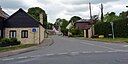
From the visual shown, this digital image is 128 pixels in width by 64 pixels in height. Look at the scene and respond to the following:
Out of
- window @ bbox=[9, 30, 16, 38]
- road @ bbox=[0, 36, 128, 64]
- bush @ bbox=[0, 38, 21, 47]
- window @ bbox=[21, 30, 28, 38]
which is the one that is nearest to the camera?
road @ bbox=[0, 36, 128, 64]

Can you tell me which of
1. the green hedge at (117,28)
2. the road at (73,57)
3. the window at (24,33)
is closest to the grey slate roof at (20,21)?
the window at (24,33)

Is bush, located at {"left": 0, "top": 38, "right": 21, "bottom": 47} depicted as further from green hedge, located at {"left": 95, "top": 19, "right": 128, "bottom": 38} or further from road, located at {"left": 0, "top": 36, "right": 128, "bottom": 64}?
green hedge, located at {"left": 95, "top": 19, "right": 128, "bottom": 38}

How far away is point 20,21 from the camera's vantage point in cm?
5225

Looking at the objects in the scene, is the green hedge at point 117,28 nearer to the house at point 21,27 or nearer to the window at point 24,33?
the house at point 21,27

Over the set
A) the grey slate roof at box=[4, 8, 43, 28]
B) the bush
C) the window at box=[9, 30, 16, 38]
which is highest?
the grey slate roof at box=[4, 8, 43, 28]

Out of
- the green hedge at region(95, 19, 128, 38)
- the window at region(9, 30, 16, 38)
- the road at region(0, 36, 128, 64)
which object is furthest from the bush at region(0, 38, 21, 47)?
the green hedge at region(95, 19, 128, 38)

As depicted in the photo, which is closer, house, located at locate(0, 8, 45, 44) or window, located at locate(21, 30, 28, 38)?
house, located at locate(0, 8, 45, 44)

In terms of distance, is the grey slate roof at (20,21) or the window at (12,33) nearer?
the grey slate roof at (20,21)

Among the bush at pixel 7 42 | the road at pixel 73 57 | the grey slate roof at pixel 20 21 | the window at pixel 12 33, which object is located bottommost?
the road at pixel 73 57

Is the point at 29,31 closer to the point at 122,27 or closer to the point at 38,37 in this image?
the point at 38,37

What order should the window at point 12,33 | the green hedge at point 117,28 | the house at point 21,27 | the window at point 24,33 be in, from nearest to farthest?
the house at point 21,27, the window at point 24,33, the window at point 12,33, the green hedge at point 117,28

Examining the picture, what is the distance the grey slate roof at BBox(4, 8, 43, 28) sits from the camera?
170 ft

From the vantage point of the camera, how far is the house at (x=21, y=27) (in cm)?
5162

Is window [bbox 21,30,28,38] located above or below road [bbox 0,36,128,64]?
above
